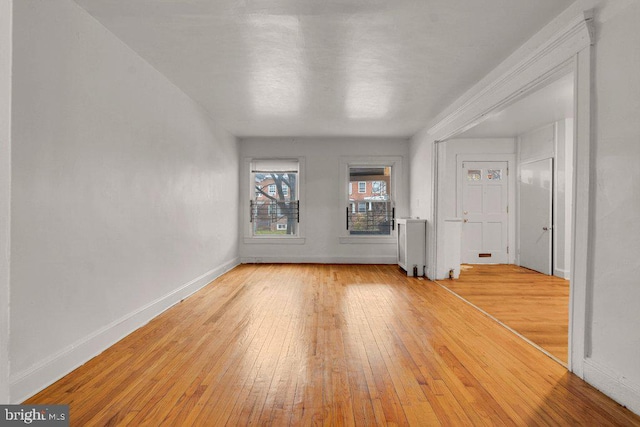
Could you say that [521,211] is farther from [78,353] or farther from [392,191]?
[78,353]

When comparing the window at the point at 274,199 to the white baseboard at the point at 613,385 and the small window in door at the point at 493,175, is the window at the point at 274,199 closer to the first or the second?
the small window in door at the point at 493,175

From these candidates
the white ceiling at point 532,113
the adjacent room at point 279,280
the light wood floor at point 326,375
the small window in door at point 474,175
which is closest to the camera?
the light wood floor at point 326,375

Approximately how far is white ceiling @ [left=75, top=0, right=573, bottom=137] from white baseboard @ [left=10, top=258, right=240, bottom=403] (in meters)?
2.51

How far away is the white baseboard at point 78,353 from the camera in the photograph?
2.19 m

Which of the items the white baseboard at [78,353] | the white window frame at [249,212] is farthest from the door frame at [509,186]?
the white baseboard at [78,353]

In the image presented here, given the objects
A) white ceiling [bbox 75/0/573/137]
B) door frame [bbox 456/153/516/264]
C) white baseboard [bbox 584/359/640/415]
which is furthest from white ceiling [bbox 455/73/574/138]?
white baseboard [bbox 584/359/640/415]

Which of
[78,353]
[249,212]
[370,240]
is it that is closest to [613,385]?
[78,353]

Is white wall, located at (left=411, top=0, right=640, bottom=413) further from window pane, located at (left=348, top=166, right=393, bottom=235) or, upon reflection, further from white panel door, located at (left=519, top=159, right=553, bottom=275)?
window pane, located at (left=348, top=166, right=393, bottom=235)

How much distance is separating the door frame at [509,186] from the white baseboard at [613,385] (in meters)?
5.70

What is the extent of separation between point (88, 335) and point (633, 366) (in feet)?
12.0

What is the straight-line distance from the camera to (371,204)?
8.05 metres

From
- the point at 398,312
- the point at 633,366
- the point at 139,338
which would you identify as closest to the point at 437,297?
the point at 398,312

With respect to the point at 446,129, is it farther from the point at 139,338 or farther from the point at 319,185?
the point at 139,338

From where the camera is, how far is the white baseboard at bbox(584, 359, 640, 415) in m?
2.09
